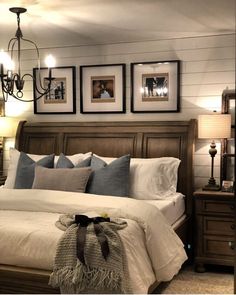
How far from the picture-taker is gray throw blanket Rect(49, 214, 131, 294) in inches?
92.4

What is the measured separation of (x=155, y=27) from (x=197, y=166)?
1475 mm

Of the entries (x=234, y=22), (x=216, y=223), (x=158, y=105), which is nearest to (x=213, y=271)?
(x=216, y=223)

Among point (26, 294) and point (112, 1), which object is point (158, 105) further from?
point (26, 294)

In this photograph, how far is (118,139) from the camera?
14.4 ft

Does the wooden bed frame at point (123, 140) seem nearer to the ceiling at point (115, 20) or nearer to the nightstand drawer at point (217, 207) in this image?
the nightstand drawer at point (217, 207)

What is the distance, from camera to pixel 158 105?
437cm

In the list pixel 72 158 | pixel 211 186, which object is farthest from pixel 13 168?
pixel 211 186

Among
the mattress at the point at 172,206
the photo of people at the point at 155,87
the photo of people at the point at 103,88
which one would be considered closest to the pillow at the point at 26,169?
the photo of people at the point at 103,88

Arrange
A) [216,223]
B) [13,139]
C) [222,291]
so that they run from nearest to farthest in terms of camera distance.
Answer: [222,291] < [216,223] < [13,139]

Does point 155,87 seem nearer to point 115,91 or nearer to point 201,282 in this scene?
point 115,91

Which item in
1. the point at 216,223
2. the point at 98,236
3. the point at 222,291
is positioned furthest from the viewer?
the point at 216,223

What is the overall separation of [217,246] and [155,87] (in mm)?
Answer: 1764

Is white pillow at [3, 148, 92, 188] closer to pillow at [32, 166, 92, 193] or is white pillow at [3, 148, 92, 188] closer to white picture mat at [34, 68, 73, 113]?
pillow at [32, 166, 92, 193]

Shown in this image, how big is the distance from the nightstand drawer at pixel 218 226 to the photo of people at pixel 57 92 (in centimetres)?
216
